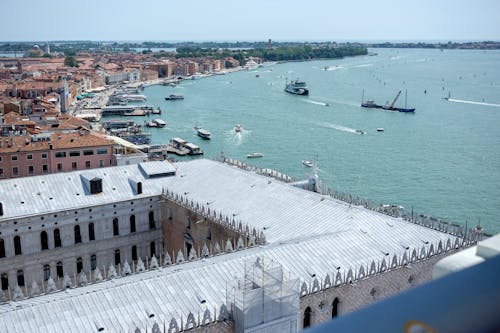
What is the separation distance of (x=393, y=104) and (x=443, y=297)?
86.6 meters

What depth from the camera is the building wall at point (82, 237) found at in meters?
26.0

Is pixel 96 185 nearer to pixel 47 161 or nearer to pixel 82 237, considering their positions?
pixel 82 237

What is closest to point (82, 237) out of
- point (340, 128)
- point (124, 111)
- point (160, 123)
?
point (340, 128)

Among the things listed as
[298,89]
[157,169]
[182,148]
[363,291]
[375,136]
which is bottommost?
[182,148]

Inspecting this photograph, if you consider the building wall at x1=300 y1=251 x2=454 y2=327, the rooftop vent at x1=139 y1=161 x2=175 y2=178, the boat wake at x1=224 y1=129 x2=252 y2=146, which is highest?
the rooftop vent at x1=139 y1=161 x2=175 y2=178

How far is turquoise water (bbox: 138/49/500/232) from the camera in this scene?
4519 cm

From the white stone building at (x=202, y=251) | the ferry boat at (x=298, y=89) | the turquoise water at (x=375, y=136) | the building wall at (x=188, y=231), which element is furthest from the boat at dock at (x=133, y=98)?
the building wall at (x=188, y=231)

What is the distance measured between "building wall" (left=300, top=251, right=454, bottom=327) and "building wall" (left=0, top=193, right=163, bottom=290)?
13.6 metres

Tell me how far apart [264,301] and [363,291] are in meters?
4.52

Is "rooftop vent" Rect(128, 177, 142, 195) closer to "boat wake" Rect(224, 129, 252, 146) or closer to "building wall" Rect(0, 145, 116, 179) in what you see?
"building wall" Rect(0, 145, 116, 179)

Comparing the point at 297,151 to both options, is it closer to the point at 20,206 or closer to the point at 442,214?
the point at 442,214

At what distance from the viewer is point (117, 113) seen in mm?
92250

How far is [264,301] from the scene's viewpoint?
15.5 m

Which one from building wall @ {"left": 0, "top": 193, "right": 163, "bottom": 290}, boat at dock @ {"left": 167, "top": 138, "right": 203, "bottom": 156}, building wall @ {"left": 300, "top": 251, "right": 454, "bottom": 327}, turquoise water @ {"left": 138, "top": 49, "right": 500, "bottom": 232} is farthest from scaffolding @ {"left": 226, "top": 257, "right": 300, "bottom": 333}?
boat at dock @ {"left": 167, "top": 138, "right": 203, "bottom": 156}
